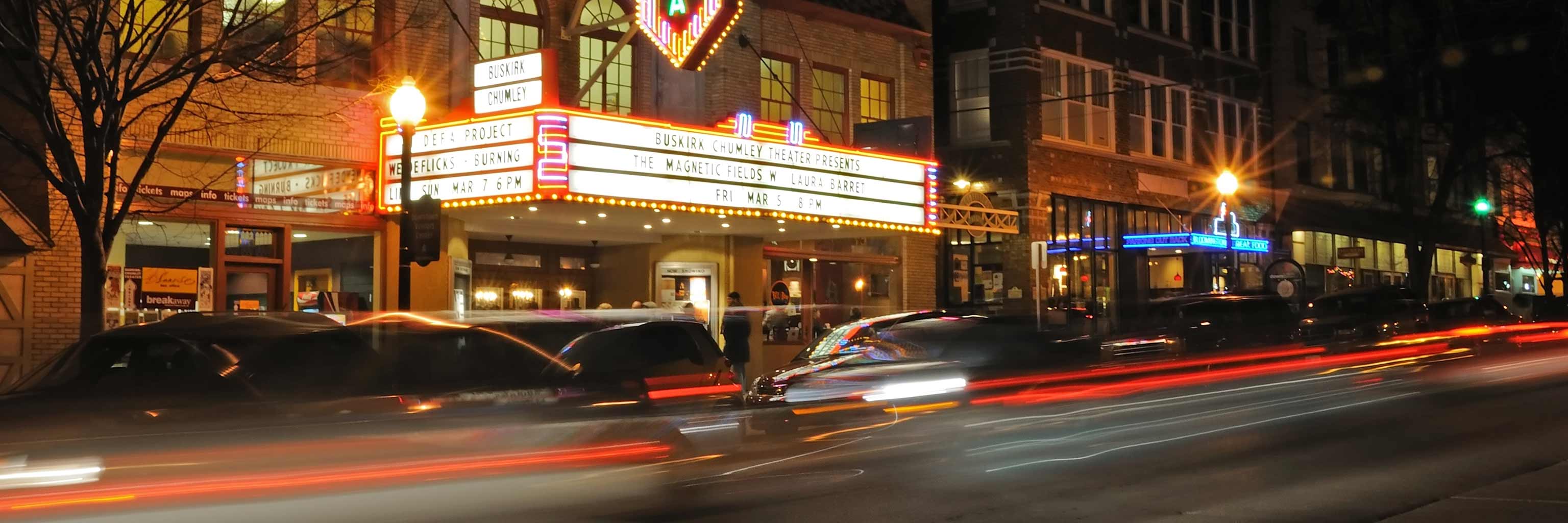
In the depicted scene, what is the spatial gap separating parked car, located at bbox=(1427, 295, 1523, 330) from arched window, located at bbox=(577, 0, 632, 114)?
2070 cm

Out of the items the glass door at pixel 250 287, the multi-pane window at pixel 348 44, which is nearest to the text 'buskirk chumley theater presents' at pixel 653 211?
the multi-pane window at pixel 348 44

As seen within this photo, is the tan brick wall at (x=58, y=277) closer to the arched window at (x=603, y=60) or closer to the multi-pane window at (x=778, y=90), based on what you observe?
the arched window at (x=603, y=60)

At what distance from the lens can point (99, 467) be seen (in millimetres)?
7332

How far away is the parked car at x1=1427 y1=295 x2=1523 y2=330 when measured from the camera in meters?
32.1

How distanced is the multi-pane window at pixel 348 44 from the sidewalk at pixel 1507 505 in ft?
50.3

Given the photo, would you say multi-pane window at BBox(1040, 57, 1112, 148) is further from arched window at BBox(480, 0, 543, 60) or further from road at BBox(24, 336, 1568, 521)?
road at BBox(24, 336, 1568, 521)

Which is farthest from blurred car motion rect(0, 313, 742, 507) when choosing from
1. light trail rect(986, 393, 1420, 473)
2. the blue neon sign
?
the blue neon sign

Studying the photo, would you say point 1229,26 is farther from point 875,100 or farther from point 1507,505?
point 1507,505

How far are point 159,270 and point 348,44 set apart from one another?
167 inches

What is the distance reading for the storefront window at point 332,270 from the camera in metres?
19.8

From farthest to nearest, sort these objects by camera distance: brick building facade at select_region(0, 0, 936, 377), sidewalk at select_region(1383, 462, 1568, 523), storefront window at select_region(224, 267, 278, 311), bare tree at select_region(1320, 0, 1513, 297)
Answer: bare tree at select_region(1320, 0, 1513, 297) → storefront window at select_region(224, 267, 278, 311) → brick building facade at select_region(0, 0, 936, 377) → sidewalk at select_region(1383, 462, 1568, 523)

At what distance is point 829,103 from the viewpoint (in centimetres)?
2644

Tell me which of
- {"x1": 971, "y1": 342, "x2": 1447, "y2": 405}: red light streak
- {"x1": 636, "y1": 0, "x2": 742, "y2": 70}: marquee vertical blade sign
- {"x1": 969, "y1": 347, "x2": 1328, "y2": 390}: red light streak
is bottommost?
{"x1": 971, "y1": 342, "x2": 1447, "y2": 405}: red light streak

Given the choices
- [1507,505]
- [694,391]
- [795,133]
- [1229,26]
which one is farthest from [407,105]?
[1229,26]
